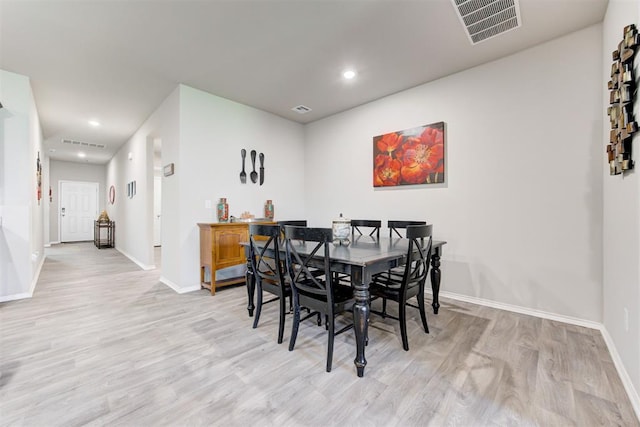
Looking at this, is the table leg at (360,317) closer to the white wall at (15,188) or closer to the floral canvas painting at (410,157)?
the floral canvas painting at (410,157)

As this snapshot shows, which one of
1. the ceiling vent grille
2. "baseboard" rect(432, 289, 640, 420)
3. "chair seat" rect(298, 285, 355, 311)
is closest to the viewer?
"baseboard" rect(432, 289, 640, 420)

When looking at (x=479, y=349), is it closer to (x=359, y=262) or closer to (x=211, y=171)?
(x=359, y=262)

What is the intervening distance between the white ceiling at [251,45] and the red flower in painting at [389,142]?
575mm

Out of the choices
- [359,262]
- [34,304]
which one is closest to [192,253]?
[34,304]

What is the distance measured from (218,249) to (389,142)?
2594 millimetres

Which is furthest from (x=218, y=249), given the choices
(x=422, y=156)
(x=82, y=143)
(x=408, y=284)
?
(x=82, y=143)

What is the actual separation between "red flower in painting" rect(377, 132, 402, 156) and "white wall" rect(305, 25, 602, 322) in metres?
0.13

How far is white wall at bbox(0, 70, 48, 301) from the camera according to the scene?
3.14 metres

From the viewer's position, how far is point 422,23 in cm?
236

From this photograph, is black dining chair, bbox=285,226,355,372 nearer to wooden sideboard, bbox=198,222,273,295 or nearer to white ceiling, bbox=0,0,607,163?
wooden sideboard, bbox=198,222,273,295

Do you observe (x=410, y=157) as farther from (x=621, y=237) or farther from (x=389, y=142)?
(x=621, y=237)

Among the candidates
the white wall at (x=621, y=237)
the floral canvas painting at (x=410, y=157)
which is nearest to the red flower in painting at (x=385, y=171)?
the floral canvas painting at (x=410, y=157)

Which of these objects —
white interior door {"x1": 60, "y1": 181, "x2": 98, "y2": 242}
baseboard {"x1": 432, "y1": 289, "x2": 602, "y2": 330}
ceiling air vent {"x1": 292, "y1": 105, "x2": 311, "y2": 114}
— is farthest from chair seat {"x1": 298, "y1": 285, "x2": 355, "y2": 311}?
white interior door {"x1": 60, "y1": 181, "x2": 98, "y2": 242}

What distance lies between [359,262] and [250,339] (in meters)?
1.17
